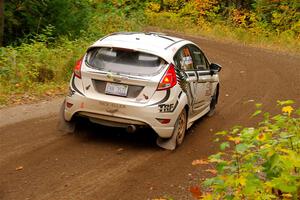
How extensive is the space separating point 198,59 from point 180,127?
1806 millimetres

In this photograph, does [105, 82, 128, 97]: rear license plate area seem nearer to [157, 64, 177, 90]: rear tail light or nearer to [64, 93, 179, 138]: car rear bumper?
[64, 93, 179, 138]: car rear bumper

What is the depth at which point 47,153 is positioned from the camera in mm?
7812

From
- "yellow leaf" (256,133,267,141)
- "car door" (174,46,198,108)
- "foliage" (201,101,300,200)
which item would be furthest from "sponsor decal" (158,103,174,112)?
"yellow leaf" (256,133,267,141)

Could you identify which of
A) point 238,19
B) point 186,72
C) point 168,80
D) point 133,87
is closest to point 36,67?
point 186,72

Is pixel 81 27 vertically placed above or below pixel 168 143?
below

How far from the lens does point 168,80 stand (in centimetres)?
809

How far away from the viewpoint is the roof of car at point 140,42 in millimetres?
8234

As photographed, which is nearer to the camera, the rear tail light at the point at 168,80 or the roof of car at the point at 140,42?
the rear tail light at the point at 168,80

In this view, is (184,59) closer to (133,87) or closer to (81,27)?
(133,87)

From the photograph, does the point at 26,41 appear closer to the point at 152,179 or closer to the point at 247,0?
the point at 152,179

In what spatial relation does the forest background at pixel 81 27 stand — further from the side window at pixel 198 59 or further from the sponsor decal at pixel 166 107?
the sponsor decal at pixel 166 107

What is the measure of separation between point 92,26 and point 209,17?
54.4ft

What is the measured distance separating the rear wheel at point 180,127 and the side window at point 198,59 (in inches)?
48.8

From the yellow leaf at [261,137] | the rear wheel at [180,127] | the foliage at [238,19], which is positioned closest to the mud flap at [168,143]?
the rear wheel at [180,127]
